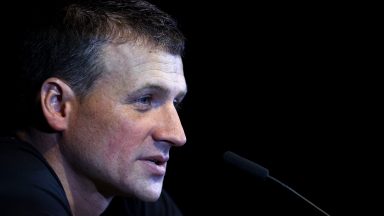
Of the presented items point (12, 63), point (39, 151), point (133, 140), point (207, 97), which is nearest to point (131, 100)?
point (133, 140)

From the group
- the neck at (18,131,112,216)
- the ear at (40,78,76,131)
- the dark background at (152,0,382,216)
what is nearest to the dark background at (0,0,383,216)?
the dark background at (152,0,382,216)

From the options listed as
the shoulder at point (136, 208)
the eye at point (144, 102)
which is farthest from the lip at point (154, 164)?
the shoulder at point (136, 208)

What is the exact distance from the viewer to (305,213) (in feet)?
8.86

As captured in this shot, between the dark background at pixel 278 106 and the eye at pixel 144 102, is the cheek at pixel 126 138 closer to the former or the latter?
the eye at pixel 144 102

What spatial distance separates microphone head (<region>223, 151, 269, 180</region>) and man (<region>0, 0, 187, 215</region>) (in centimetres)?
23

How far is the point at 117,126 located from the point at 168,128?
17 centimetres

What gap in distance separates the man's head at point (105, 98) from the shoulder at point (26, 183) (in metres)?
0.12

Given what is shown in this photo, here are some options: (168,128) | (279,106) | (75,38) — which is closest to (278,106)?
(279,106)

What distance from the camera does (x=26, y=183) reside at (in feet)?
4.08

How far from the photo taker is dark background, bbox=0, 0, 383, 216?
218 centimetres

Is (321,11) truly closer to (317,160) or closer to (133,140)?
(317,160)

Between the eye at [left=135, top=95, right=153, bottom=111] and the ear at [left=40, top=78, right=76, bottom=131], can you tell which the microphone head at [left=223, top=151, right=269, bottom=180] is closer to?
the eye at [left=135, top=95, right=153, bottom=111]

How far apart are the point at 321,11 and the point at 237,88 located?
58cm

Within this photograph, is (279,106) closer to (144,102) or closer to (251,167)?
(251,167)
